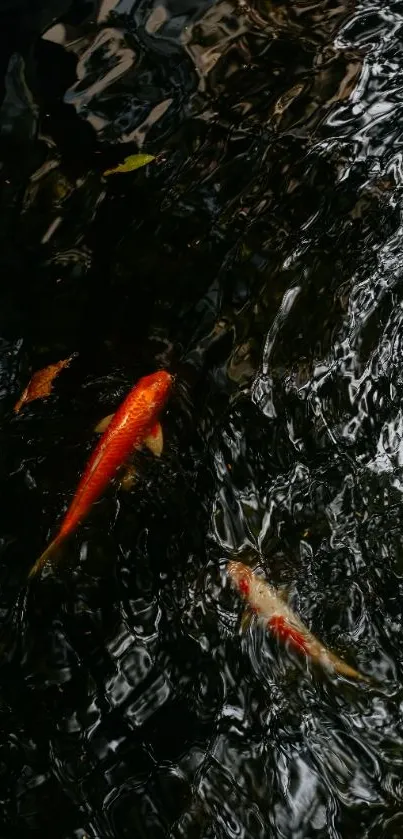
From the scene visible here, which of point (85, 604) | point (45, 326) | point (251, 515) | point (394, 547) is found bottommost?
point (394, 547)

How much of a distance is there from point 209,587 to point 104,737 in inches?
25.3

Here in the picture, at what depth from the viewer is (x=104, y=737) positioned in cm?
295

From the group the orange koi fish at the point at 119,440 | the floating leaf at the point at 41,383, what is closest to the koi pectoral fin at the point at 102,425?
the orange koi fish at the point at 119,440

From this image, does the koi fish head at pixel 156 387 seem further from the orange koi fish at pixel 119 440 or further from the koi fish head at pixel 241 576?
the koi fish head at pixel 241 576

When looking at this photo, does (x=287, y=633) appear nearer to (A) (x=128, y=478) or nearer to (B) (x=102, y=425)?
(A) (x=128, y=478)

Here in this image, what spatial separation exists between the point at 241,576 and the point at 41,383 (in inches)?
49.2

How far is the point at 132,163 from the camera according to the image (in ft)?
14.5

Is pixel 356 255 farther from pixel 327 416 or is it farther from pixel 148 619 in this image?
pixel 148 619

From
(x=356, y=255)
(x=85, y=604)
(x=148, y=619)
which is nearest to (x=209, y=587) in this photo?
(x=148, y=619)

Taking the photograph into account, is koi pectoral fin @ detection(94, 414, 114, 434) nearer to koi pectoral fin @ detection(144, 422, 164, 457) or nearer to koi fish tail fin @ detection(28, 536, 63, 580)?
koi pectoral fin @ detection(144, 422, 164, 457)

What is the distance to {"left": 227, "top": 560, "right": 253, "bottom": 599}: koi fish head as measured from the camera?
3199 millimetres

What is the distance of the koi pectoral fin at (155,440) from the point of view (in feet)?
11.7

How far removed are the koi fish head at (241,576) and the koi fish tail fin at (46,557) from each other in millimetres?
660

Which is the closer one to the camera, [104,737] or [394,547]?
[104,737]
